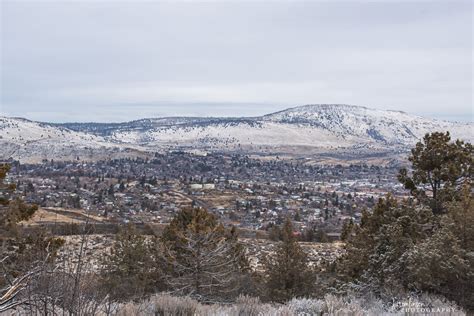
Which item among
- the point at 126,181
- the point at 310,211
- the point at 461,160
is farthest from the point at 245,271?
the point at 126,181

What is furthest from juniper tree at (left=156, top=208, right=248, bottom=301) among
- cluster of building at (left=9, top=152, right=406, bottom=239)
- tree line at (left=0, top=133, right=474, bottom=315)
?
cluster of building at (left=9, top=152, right=406, bottom=239)

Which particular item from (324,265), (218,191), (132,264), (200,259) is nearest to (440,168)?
(324,265)

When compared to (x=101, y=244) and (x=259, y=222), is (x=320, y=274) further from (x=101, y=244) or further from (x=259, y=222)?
(x=259, y=222)

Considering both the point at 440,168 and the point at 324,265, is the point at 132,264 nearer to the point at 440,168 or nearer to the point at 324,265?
the point at 324,265

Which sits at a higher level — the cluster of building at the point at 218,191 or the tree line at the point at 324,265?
the tree line at the point at 324,265

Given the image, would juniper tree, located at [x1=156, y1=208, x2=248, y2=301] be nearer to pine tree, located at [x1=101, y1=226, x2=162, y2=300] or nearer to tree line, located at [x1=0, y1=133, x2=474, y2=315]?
tree line, located at [x1=0, y1=133, x2=474, y2=315]

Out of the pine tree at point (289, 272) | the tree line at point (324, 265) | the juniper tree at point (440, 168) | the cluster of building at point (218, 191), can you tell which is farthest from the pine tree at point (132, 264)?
the cluster of building at point (218, 191)

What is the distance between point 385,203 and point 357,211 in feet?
288

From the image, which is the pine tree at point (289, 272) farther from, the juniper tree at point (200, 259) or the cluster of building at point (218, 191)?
the cluster of building at point (218, 191)

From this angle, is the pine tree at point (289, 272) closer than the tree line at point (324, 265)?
No

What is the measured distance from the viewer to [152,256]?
69.8 ft

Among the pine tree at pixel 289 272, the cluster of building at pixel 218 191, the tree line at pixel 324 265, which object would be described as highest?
the tree line at pixel 324 265

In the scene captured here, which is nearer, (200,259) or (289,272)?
(200,259)

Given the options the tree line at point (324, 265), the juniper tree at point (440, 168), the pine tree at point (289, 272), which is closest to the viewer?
the tree line at point (324, 265)
